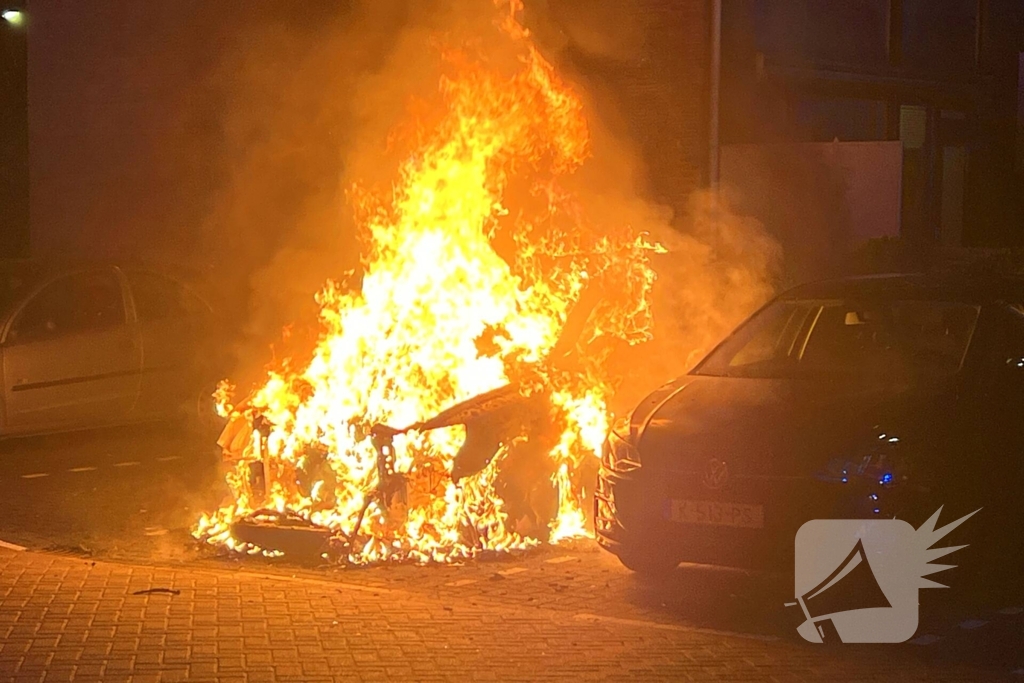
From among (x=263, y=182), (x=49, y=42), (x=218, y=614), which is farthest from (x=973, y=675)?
(x=49, y=42)

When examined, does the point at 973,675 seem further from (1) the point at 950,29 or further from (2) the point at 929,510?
(1) the point at 950,29

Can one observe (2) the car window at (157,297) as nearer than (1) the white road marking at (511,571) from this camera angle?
No

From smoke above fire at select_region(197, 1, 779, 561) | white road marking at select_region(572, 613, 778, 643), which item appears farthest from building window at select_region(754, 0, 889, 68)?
white road marking at select_region(572, 613, 778, 643)

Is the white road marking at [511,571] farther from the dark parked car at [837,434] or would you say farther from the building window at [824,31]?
the building window at [824,31]

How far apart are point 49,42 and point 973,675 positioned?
1750 cm

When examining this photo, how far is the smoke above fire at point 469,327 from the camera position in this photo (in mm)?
9414

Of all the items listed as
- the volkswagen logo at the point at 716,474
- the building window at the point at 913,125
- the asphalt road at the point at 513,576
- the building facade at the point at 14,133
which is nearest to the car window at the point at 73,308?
the asphalt road at the point at 513,576

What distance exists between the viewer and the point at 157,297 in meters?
14.2

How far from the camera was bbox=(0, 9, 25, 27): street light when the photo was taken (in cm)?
2116

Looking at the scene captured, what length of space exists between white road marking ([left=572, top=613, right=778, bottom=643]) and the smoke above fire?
5.59 ft

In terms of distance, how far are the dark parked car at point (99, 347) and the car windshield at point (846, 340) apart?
6.37m

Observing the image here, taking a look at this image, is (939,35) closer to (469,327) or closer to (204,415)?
(204,415)

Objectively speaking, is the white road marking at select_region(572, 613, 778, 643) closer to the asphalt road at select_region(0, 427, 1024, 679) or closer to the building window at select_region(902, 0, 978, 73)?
the asphalt road at select_region(0, 427, 1024, 679)

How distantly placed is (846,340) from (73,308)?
7551 mm
